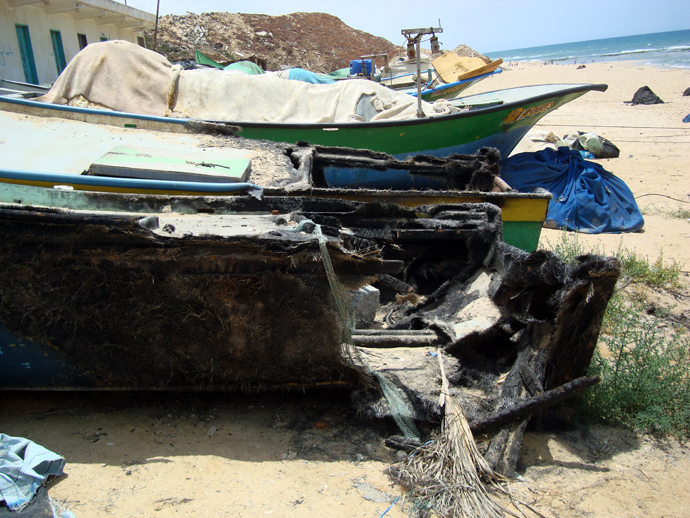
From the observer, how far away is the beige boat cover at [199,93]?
221 inches

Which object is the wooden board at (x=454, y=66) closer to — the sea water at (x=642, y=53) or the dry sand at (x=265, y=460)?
the dry sand at (x=265, y=460)

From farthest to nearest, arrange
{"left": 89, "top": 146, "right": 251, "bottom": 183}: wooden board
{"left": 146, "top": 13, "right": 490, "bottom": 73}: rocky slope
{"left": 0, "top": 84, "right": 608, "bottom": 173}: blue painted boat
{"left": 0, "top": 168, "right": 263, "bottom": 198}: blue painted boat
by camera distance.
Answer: {"left": 146, "top": 13, "right": 490, "bottom": 73}: rocky slope
{"left": 0, "top": 84, "right": 608, "bottom": 173}: blue painted boat
{"left": 89, "top": 146, "right": 251, "bottom": 183}: wooden board
{"left": 0, "top": 168, "right": 263, "bottom": 198}: blue painted boat

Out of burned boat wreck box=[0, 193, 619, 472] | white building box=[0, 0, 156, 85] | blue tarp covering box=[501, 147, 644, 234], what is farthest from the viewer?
white building box=[0, 0, 156, 85]

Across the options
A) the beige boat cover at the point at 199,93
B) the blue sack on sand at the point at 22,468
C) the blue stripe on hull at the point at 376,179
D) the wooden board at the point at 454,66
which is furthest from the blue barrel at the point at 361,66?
the blue sack on sand at the point at 22,468

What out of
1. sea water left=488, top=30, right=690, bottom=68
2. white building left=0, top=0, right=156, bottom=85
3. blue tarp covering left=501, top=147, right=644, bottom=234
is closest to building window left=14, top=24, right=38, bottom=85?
white building left=0, top=0, right=156, bottom=85

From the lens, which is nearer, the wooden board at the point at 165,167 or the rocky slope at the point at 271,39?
the wooden board at the point at 165,167

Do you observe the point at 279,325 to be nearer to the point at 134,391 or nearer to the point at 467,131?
the point at 134,391

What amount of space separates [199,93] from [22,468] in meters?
5.18

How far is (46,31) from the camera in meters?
12.2

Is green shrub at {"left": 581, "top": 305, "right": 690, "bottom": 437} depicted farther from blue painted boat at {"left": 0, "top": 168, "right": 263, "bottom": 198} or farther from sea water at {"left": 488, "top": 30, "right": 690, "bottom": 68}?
sea water at {"left": 488, "top": 30, "right": 690, "bottom": 68}

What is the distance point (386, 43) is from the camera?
42750 mm

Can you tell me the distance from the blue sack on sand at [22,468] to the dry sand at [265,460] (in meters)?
0.09

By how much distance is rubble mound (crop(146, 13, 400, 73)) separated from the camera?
27.8 m

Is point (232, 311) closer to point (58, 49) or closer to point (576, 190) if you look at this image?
point (576, 190)
